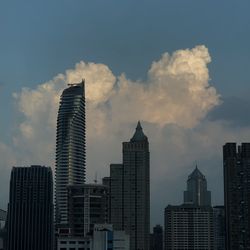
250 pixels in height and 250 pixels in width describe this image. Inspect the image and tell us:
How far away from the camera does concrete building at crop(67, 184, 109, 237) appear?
595 feet

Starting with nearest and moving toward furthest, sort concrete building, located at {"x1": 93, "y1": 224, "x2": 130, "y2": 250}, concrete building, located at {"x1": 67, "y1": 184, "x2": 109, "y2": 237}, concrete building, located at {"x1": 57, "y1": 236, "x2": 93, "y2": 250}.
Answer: concrete building, located at {"x1": 93, "y1": 224, "x2": 130, "y2": 250} → concrete building, located at {"x1": 57, "y1": 236, "x2": 93, "y2": 250} → concrete building, located at {"x1": 67, "y1": 184, "x2": 109, "y2": 237}

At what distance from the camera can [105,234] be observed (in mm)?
146000

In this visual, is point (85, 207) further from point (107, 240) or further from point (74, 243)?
point (107, 240)

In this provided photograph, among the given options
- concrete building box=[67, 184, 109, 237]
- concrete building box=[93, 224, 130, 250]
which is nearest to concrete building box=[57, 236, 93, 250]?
concrete building box=[93, 224, 130, 250]

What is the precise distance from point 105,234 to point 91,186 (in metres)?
37.6

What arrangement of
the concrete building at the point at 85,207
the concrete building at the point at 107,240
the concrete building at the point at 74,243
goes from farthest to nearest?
1. the concrete building at the point at 85,207
2. the concrete building at the point at 74,243
3. the concrete building at the point at 107,240

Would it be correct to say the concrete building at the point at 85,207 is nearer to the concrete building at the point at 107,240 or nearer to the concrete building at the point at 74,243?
the concrete building at the point at 74,243

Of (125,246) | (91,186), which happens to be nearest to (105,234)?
(125,246)

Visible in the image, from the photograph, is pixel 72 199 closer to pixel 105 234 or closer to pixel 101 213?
pixel 101 213

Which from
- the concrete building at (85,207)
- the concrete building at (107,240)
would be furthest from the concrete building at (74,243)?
the concrete building at (85,207)

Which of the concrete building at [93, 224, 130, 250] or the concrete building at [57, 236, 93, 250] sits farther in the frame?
the concrete building at [57, 236, 93, 250]

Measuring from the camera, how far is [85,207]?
18225cm

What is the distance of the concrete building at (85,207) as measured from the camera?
181 metres

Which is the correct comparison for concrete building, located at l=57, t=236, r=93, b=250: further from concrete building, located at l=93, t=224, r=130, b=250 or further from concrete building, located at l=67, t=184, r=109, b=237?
concrete building, located at l=67, t=184, r=109, b=237
